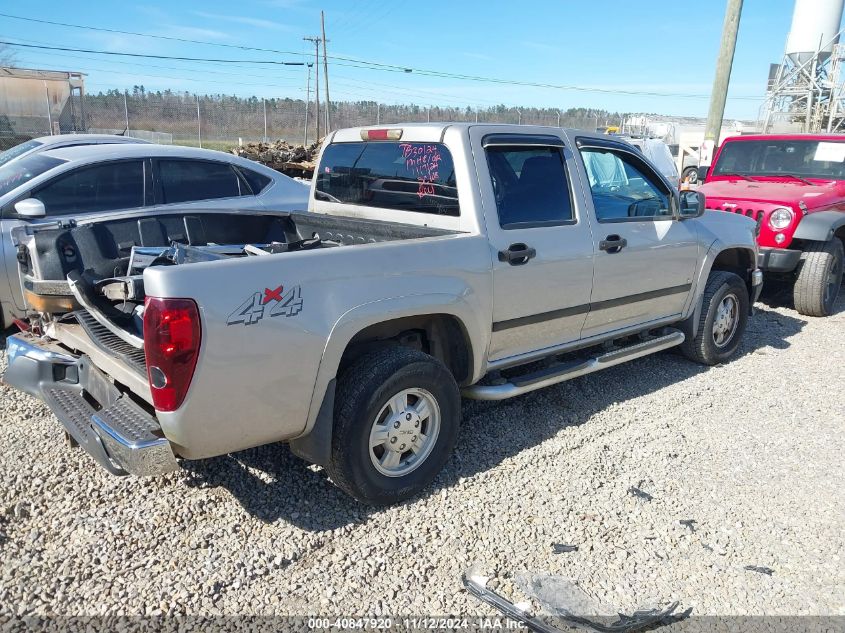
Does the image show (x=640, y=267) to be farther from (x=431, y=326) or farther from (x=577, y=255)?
(x=431, y=326)

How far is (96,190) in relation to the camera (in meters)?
5.74

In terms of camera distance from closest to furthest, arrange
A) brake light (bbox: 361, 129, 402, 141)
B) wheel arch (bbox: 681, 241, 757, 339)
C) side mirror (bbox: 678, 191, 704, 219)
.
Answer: brake light (bbox: 361, 129, 402, 141) < side mirror (bbox: 678, 191, 704, 219) < wheel arch (bbox: 681, 241, 757, 339)

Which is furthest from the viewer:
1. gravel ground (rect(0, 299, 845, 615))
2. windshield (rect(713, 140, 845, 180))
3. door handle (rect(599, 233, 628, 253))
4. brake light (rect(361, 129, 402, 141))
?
windshield (rect(713, 140, 845, 180))

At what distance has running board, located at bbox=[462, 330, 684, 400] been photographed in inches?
154

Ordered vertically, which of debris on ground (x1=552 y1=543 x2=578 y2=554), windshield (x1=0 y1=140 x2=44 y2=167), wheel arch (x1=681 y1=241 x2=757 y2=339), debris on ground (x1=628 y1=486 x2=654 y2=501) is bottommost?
debris on ground (x1=552 y1=543 x2=578 y2=554)

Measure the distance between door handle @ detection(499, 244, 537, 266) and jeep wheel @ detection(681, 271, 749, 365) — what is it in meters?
2.34

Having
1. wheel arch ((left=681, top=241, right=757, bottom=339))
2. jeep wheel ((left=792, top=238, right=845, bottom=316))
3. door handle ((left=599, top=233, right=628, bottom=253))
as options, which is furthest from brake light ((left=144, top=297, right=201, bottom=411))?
jeep wheel ((left=792, top=238, right=845, bottom=316))

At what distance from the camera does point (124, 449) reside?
270cm

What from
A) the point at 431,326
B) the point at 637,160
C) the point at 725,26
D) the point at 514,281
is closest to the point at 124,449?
the point at 431,326

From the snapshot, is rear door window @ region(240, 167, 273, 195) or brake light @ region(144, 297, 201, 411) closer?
brake light @ region(144, 297, 201, 411)

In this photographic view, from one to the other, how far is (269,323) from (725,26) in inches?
464

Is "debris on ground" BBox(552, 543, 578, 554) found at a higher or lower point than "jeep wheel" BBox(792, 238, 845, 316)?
lower

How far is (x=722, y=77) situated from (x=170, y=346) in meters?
11.9

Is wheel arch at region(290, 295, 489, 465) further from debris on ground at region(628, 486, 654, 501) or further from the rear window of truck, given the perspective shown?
debris on ground at region(628, 486, 654, 501)
